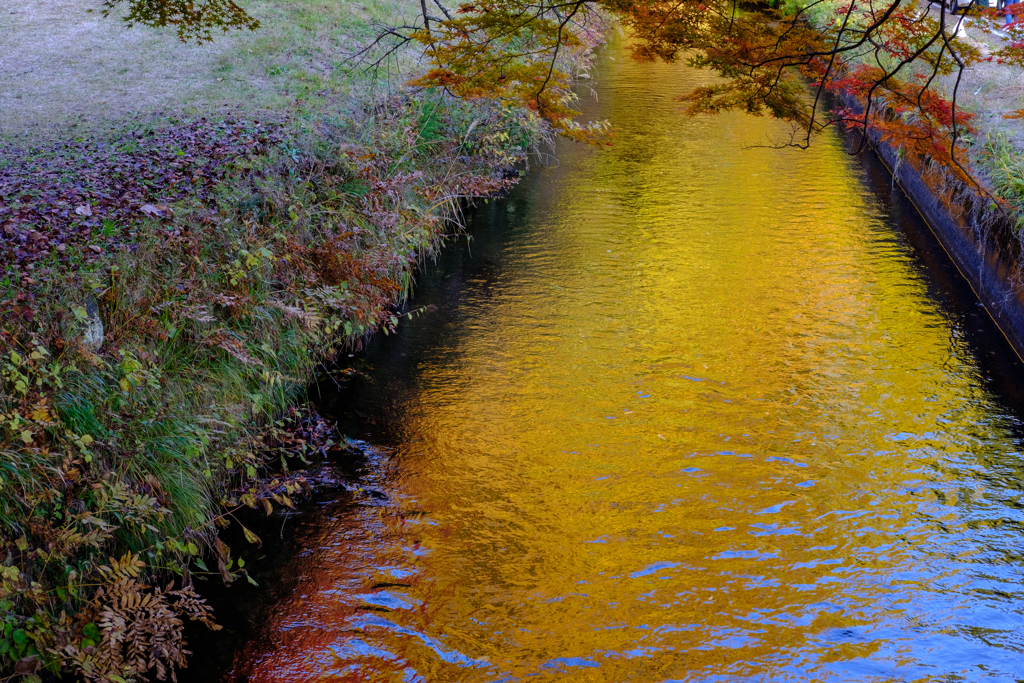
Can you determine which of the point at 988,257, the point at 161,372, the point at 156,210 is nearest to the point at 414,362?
the point at 156,210

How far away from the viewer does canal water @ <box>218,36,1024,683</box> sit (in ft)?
15.9

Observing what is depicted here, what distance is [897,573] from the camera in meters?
5.38

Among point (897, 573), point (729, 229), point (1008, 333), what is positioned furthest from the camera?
point (729, 229)

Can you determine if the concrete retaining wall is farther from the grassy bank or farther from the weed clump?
the weed clump

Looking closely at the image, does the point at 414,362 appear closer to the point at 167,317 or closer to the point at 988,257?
the point at 167,317

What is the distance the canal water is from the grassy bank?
709 millimetres

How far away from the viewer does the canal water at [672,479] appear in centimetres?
484

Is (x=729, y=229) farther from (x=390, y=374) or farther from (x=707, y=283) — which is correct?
(x=390, y=374)

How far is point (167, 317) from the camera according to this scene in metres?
5.93

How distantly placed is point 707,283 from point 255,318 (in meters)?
5.61

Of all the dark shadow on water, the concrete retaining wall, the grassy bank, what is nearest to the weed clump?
the grassy bank

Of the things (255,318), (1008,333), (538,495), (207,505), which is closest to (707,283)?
(1008,333)

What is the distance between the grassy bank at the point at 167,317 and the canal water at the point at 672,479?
0.71 m

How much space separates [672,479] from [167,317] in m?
3.96
